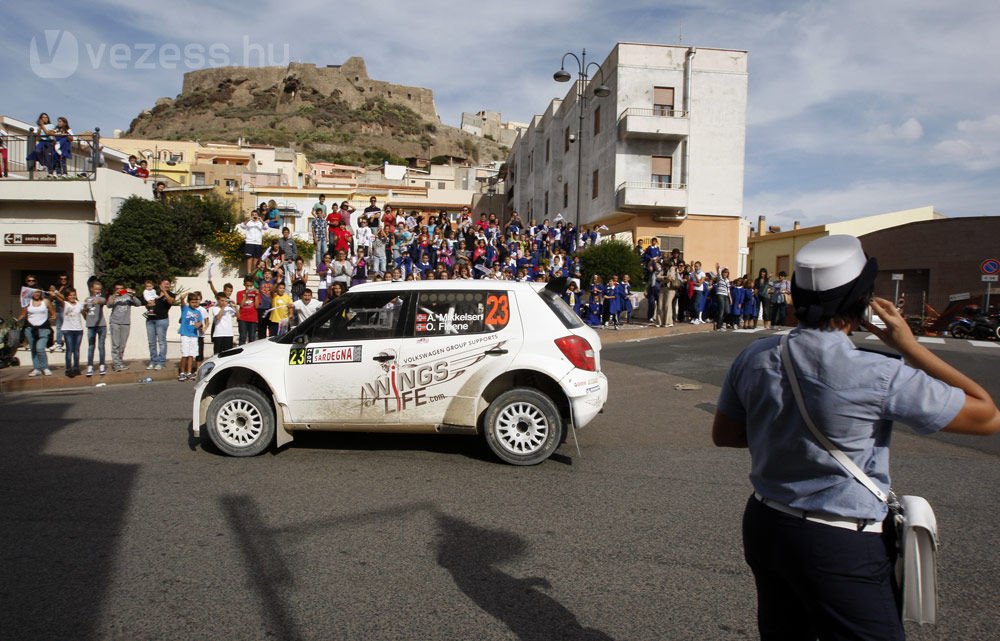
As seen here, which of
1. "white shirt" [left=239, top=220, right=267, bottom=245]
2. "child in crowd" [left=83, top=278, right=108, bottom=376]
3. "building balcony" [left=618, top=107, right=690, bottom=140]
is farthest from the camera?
"building balcony" [left=618, top=107, right=690, bottom=140]

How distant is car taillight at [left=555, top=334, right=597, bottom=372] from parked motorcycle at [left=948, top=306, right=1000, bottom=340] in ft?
63.9

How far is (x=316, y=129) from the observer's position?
105875 mm

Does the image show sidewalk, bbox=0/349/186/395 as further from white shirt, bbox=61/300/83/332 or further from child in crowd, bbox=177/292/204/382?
white shirt, bbox=61/300/83/332

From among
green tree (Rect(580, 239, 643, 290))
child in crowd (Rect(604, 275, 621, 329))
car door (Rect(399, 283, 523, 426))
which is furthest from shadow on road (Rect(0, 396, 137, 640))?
green tree (Rect(580, 239, 643, 290))

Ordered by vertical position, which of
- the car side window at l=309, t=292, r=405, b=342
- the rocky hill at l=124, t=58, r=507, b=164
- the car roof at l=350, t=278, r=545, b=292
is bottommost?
the car side window at l=309, t=292, r=405, b=342

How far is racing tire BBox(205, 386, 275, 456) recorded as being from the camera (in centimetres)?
703

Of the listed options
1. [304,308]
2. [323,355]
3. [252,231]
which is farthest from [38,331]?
[323,355]

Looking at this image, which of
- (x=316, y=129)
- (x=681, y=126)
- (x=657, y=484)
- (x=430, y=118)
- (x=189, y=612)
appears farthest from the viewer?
(x=430, y=118)

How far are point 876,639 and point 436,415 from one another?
5221mm

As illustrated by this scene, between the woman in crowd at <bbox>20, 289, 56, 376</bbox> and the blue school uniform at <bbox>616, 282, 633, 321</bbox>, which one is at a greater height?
the blue school uniform at <bbox>616, 282, 633, 321</bbox>

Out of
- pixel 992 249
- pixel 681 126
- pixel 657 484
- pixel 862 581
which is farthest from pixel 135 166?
pixel 992 249

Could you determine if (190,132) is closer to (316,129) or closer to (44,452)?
(316,129)

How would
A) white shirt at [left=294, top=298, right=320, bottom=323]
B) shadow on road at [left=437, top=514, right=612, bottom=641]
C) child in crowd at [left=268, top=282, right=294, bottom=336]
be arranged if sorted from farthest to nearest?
child in crowd at [left=268, top=282, right=294, bottom=336], white shirt at [left=294, top=298, right=320, bottom=323], shadow on road at [left=437, top=514, right=612, bottom=641]

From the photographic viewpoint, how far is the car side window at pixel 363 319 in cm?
704
